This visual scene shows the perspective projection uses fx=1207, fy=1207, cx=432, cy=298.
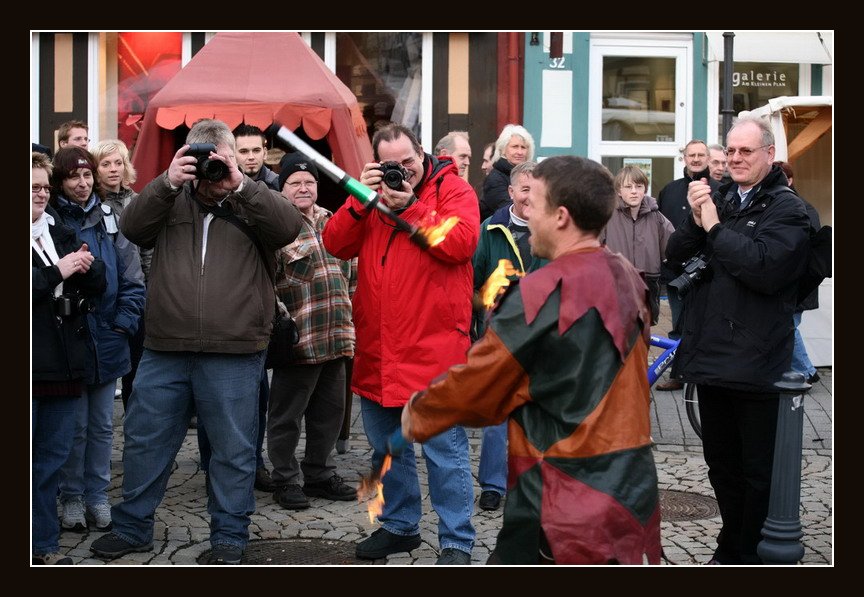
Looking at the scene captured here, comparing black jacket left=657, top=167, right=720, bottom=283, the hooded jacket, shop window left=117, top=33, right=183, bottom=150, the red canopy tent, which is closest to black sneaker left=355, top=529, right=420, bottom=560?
the hooded jacket

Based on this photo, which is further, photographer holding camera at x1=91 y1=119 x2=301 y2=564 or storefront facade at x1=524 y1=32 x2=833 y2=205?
storefront facade at x1=524 y1=32 x2=833 y2=205

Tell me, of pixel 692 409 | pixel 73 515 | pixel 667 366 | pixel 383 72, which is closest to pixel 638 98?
pixel 383 72

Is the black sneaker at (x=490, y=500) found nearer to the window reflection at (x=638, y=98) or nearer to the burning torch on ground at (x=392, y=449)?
the burning torch on ground at (x=392, y=449)

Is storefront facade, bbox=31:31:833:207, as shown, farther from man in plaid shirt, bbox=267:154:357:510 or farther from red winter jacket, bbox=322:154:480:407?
red winter jacket, bbox=322:154:480:407

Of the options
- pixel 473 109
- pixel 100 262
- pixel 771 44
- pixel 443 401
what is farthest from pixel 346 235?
pixel 771 44

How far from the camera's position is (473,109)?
46.1 ft

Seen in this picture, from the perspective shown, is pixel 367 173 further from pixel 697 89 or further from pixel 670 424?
pixel 697 89

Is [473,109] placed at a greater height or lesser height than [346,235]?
greater

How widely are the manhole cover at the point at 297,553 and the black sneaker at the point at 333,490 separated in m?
0.80

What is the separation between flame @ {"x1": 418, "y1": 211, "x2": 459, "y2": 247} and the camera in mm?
5398

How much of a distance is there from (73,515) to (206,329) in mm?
1404

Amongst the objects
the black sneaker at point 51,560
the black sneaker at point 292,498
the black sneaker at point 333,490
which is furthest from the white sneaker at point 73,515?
the black sneaker at point 333,490

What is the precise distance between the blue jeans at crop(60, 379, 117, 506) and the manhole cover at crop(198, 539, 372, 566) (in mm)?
855

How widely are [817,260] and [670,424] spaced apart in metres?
3.89
